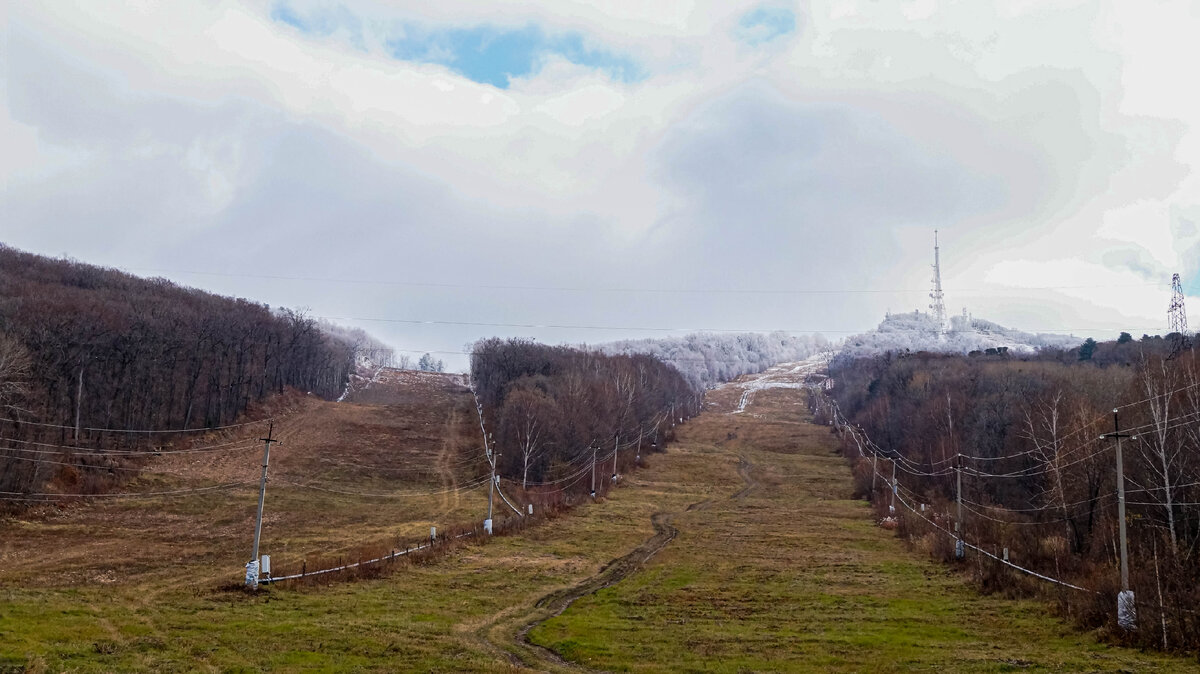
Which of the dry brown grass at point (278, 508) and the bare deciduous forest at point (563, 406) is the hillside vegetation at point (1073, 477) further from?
the dry brown grass at point (278, 508)

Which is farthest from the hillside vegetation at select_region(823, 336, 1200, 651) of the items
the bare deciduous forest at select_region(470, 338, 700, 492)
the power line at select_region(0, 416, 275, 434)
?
the power line at select_region(0, 416, 275, 434)

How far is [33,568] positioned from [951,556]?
51.2 meters

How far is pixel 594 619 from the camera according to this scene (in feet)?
112

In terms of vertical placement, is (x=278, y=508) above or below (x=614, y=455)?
below

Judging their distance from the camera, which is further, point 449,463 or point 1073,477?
point 449,463

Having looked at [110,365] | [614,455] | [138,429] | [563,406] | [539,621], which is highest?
[110,365]

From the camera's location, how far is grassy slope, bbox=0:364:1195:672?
24.7m

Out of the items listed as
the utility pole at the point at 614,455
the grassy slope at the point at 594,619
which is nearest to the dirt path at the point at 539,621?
the grassy slope at the point at 594,619

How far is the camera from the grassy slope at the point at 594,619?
2467 cm

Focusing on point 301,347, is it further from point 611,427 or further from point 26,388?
point 26,388

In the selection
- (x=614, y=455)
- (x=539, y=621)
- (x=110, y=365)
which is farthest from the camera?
(x=614, y=455)

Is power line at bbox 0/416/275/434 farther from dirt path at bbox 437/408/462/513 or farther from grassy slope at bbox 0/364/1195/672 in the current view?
grassy slope at bbox 0/364/1195/672

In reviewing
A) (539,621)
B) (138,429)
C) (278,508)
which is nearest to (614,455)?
(278,508)

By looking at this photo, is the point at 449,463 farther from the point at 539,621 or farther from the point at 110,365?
the point at 539,621
